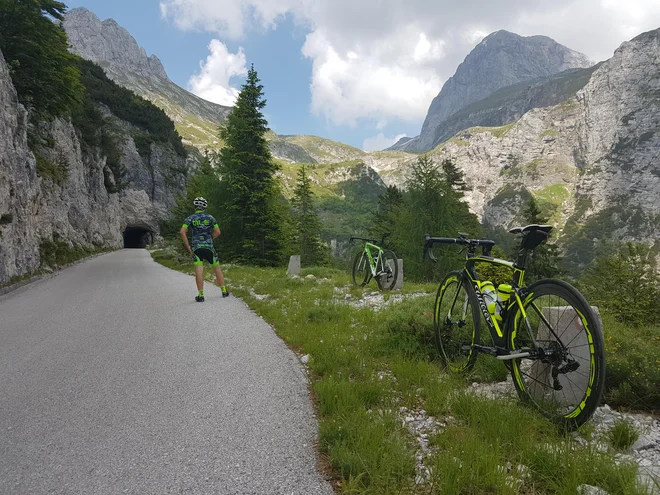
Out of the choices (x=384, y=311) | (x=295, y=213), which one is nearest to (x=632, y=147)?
(x=295, y=213)

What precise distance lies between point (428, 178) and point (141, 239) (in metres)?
70.1

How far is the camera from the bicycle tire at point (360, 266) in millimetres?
10680

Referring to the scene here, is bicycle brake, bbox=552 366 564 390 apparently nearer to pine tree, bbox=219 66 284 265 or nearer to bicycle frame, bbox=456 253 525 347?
bicycle frame, bbox=456 253 525 347

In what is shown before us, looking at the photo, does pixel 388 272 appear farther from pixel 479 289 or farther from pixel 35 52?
pixel 35 52

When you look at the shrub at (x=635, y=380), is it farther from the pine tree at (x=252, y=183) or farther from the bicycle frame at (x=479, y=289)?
the pine tree at (x=252, y=183)

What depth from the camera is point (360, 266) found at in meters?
11.1

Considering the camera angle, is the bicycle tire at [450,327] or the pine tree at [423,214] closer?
the bicycle tire at [450,327]

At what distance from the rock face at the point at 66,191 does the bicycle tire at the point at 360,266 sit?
39.4 feet

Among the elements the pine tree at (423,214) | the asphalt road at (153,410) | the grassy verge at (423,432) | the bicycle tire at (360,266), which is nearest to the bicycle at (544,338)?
the grassy verge at (423,432)

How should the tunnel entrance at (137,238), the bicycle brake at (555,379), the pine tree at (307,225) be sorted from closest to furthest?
the bicycle brake at (555,379) < the pine tree at (307,225) < the tunnel entrance at (137,238)

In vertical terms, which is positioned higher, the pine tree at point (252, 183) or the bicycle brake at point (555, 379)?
the pine tree at point (252, 183)

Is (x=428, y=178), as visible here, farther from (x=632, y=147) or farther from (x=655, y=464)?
(x=632, y=147)

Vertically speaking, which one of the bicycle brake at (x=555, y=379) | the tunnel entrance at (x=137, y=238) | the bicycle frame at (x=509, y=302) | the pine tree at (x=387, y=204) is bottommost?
the tunnel entrance at (x=137, y=238)

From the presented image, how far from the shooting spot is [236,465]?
8.48 ft
